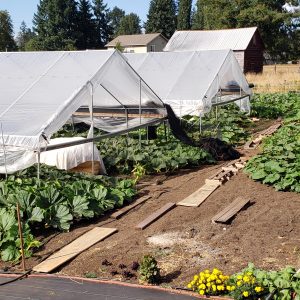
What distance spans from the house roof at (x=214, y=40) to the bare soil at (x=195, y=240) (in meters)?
35.3

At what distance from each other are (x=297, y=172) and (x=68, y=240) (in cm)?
404

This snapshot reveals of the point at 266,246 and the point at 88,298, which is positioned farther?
the point at 266,246

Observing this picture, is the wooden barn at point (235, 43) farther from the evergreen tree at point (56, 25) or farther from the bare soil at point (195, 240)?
the bare soil at point (195, 240)

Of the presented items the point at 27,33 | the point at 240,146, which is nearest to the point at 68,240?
the point at 240,146

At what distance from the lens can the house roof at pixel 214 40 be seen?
4181 cm

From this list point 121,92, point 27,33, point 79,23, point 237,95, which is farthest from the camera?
point 27,33

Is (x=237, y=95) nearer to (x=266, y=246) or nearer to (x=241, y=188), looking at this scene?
(x=241, y=188)

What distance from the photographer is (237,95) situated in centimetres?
1883

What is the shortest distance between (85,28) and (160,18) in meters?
13.7

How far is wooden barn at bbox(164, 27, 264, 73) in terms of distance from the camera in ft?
136

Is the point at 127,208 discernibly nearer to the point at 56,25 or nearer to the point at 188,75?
the point at 188,75

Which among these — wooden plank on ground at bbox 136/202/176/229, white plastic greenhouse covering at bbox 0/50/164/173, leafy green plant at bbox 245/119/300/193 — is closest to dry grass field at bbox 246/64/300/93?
white plastic greenhouse covering at bbox 0/50/164/173

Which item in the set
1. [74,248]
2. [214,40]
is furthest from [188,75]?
[214,40]

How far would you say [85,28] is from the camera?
216 ft
